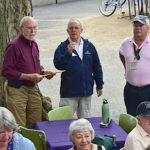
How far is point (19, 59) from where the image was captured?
762 cm

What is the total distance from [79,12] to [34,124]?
537 inches

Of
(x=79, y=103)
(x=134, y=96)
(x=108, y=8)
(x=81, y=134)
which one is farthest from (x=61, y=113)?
(x=108, y=8)

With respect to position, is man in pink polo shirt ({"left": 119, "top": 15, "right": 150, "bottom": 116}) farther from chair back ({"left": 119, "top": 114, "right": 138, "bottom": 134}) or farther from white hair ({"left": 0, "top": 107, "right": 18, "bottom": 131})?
white hair ({"left": 0, "top": 107, "right": 18, "bottom": 131})

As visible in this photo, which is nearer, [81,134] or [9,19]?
[81,134]

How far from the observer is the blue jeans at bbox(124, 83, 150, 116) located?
784 centimetres

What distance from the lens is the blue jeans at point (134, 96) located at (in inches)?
309

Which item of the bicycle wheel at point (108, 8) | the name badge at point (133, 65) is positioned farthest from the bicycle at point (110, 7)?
the name badge at point (133, 65)

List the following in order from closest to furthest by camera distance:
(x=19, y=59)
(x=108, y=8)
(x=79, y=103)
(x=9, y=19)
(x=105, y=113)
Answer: (x=105, y=113) < (x=19, y=59) < (x=79, y=103) < (x=9, y=19) < (x=108, y=8)

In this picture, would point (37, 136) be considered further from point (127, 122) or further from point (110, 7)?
point (110, 7)

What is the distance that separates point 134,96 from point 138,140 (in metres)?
1.92

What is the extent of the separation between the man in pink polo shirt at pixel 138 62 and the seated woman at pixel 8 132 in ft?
8.54

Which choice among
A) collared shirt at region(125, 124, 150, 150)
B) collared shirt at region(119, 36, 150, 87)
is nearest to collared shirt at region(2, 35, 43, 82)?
collared shirt at region(119, 36, 150, 87)

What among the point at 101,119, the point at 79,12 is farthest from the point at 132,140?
the point at 79,12

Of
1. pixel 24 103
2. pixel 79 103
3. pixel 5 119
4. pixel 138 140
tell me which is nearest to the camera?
pixel 5 119
